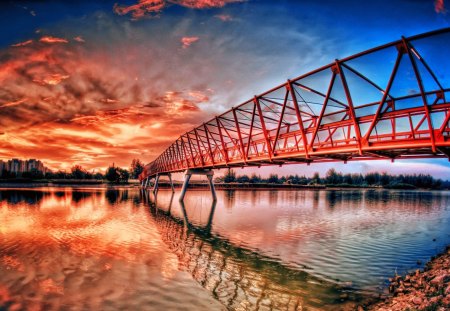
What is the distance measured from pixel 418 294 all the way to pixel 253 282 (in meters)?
6.65

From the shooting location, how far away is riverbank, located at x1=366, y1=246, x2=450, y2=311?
27.8ft

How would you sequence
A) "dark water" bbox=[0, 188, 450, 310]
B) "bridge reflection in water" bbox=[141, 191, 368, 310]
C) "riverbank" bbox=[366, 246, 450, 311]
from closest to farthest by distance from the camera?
"riverbank" bbox=[366, 246, 450, 311] → "bridge reflection in water" bbox=[141, 191, 368, 310] → "dark water" bbox=[0, 188, 450, 310]

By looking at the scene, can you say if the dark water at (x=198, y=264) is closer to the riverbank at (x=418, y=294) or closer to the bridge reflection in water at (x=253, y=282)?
the bridge reflection in water at (x=253, y=282)

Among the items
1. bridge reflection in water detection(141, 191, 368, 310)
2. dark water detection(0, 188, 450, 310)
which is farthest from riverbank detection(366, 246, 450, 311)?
bridge reflection in water detection(141, 191, 368, 310)

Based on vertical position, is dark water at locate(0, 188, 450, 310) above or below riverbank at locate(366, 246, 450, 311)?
below

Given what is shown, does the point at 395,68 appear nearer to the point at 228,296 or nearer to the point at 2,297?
the point at 228,296

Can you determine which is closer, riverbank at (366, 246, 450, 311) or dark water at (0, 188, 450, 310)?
riverbank at (366, 246, 450, 311)

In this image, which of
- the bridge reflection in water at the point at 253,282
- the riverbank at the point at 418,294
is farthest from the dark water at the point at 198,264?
the riverbank at the point at 418,294

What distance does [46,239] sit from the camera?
21219mm

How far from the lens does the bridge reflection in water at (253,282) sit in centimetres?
1083

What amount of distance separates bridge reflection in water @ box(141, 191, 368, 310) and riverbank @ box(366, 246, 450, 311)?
1.29 meters

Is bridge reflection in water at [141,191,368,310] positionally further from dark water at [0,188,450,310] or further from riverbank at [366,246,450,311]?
riverbank at [366,246,450,311]

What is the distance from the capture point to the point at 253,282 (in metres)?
13.1

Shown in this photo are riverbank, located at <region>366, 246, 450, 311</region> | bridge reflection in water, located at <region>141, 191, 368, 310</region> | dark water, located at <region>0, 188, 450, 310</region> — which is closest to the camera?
riverbank, located at <region>366, 246, 450, 311</region>
